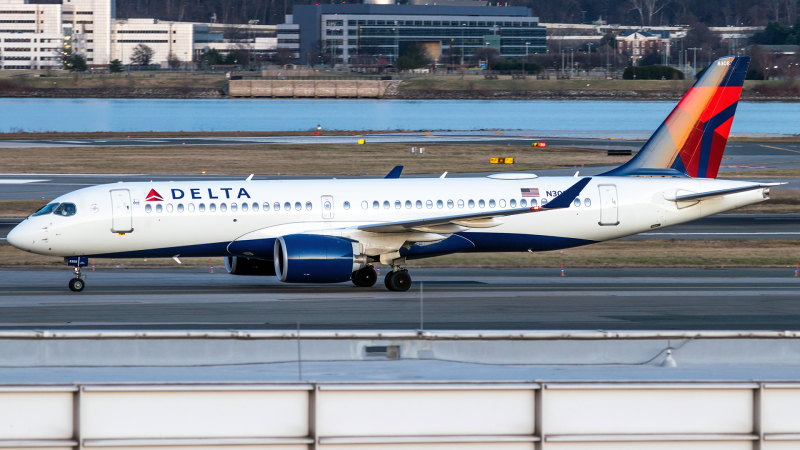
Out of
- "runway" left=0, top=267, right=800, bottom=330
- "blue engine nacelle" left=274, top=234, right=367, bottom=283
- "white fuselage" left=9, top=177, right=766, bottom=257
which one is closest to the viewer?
"runway" left=0, top=267, right=800, bottom=330

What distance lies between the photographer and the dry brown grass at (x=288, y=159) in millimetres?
70375

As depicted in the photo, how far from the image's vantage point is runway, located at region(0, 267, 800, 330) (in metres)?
25.8

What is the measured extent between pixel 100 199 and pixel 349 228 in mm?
8009

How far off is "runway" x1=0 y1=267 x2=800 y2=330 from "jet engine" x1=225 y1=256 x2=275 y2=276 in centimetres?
54

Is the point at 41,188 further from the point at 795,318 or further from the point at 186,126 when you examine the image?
the point at 186,126

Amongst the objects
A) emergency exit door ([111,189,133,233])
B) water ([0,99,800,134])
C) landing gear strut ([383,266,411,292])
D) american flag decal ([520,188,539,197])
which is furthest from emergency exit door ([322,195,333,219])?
water ([0,99,800,134])

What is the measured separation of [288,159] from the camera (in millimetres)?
77500

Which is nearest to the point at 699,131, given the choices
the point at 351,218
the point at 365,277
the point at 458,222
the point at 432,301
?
the point at 458,222

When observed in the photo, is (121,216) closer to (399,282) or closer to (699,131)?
(399,282)

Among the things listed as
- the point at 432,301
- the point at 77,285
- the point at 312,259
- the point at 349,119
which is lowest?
the point at 432,301

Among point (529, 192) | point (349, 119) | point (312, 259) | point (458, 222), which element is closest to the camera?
point (312, 259)

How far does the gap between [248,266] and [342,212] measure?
364 cm

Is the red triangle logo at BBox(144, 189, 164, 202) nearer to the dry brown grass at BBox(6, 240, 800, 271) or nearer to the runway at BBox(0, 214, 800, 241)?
the dry brown grass at BBox(6, 240, 800, 271)

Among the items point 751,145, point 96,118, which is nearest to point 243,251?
point 751,145
